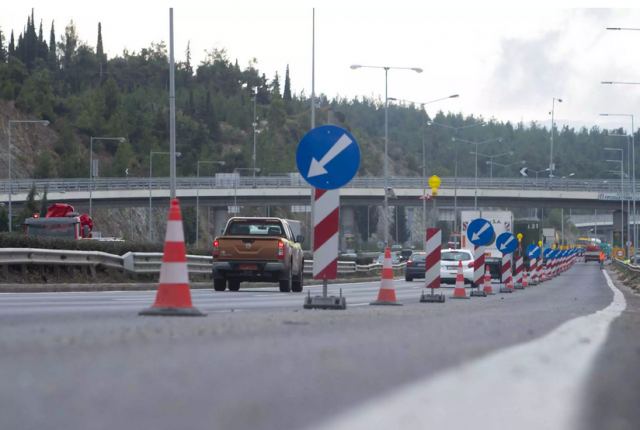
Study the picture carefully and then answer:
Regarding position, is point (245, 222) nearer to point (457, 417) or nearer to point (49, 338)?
point (49, 338)

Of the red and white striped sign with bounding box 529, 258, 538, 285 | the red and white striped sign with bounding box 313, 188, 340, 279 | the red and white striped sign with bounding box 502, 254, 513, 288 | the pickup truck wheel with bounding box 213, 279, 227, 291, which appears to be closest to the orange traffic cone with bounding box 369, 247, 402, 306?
the red and white striped sign with bounding box 313, 188, 340, 279

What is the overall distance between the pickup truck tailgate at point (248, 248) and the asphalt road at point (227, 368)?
1697 centimetres

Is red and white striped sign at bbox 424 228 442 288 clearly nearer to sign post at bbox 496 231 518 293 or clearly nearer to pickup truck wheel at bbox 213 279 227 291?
pickup truck wheel at bbox 213 279 227 291

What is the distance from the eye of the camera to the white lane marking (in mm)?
4941

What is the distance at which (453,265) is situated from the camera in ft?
143

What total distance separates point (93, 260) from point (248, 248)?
380cm

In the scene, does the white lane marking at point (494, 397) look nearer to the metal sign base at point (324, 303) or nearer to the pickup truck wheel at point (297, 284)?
the metal sign base at point (324, 303)

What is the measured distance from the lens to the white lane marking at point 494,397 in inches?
195

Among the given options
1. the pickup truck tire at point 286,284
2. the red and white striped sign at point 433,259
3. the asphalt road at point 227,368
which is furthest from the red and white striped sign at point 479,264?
the asphalt road at point 227,368

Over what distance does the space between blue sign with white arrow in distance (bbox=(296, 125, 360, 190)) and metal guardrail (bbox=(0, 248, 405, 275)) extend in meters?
11.4

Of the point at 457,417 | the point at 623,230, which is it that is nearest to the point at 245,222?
the point at 457,417

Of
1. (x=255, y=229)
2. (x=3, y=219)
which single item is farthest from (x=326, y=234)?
(x=3, y=219)

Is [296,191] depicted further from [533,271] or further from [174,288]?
[174,288]

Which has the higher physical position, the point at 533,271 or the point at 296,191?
the point at 296,191
